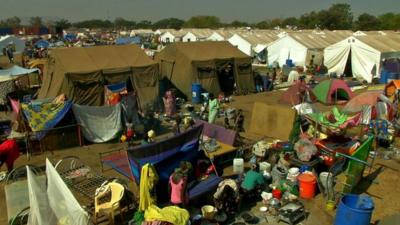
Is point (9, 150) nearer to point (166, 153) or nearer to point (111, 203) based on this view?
point (111, 203)

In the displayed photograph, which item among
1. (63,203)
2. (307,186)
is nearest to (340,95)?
(307,186)

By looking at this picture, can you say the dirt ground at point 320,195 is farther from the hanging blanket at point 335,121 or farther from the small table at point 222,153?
the hanging blanket at point 335,121

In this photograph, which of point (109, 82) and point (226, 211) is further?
point (109, 82)

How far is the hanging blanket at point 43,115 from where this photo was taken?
43.2 ft

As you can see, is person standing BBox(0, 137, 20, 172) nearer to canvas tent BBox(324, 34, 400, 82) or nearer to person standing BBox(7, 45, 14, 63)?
canvas tent BBox(324, 34, 400, 82)

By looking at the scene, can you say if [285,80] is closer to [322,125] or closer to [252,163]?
[322,125]

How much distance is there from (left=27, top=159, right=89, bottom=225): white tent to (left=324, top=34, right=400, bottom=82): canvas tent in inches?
1064

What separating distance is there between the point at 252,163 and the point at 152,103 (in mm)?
8881

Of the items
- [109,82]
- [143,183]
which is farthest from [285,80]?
[143,183]

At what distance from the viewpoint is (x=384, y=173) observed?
461 inches

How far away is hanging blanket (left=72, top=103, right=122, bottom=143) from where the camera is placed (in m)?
14.1

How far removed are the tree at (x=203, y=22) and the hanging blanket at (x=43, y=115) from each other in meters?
140

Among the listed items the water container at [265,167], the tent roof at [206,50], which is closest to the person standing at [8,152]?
the water container at [265,167]

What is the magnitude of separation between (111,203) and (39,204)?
2117mm
